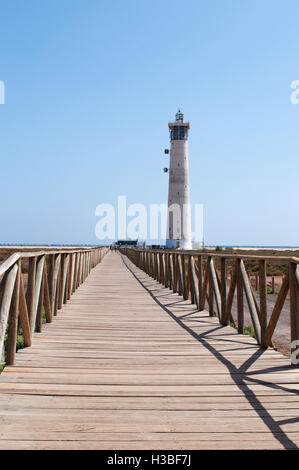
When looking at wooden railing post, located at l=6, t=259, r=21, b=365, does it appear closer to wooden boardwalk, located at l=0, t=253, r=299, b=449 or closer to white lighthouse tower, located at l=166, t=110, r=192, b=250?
wooden boardwalk, located at l=0, t=253, r=299, b=449

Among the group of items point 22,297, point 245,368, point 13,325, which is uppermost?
point 22,297

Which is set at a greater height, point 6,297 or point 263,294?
point 6,297

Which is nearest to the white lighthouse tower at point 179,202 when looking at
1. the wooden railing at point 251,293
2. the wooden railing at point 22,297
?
the wooden railing at point 251,293

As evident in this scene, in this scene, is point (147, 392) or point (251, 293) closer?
point (147, 392)

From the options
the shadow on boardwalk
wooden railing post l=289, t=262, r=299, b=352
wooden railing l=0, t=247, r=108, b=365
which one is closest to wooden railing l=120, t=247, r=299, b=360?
wooden railing post l=289, t=262, r=299, b=352

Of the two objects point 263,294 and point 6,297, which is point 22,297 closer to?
point 6,297

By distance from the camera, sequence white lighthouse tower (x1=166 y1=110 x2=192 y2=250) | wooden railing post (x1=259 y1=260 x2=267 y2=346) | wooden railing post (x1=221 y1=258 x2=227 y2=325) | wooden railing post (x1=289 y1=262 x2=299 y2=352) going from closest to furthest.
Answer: wooden railing post (x1=289 y1=262 x2=299 y2=352), wooden railing post (x1=259 y1=260 x2=267 y2=346), wooden railing post (x1=221 y1=258 x2=227 y2=325), white lighthouse tower (x1=166 y1=110 x2=192 y2=250)

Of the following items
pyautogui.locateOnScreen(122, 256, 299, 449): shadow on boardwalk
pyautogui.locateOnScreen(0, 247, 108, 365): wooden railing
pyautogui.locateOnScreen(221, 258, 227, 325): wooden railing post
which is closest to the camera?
pyautogui.locateOnScreen(122, 256, 299, 449): shadow on boardwalk

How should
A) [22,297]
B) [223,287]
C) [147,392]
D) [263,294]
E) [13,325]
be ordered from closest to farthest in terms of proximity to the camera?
[147,392] < [13,325] < [22,297] < [263,294] < [223,287]

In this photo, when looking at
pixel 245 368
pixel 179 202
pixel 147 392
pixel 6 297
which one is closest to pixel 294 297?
pixel 245 368

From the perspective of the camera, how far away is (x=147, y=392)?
11.3 ft

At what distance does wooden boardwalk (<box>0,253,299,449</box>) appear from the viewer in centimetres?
258
